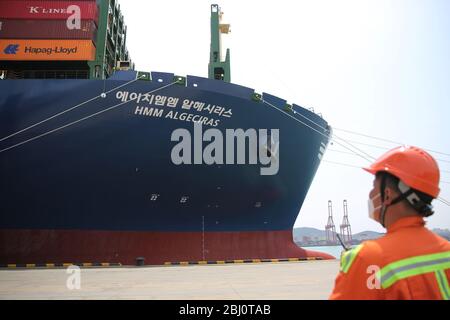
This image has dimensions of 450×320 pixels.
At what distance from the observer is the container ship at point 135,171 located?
1393cm

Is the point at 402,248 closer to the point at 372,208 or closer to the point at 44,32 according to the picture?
the point at 372,208

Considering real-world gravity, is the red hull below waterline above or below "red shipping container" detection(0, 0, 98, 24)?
below

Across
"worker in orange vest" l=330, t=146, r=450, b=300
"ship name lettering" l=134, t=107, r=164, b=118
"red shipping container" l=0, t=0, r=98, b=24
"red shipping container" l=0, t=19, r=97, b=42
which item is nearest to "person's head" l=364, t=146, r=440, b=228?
"worker in orange vest" l=330, t=146, r=450, b=300

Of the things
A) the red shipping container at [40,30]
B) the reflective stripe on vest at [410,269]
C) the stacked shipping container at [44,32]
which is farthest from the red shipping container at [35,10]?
the reflective stripe on vest at [410,269]

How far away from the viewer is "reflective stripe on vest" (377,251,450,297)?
1552 millimetres

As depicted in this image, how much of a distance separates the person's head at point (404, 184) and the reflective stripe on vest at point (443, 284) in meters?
0.30

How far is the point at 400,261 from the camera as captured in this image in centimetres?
156

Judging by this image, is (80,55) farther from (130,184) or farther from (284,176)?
(284,176)

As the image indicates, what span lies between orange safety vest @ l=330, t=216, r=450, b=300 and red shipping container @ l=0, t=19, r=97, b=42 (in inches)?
763

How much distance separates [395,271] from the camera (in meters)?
1.55

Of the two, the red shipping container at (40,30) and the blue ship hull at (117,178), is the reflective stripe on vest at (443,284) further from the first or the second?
the red shipping container at (40,30)

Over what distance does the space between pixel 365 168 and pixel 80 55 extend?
60.9 ft

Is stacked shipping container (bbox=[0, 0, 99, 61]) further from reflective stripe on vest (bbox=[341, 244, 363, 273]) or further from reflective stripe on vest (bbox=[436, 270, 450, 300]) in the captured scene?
reflective stripe on vest (bbox=[436, 270, 450, 300])

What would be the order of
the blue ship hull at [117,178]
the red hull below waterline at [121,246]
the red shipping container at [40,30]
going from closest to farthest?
the red hull below waterline at [121,246]
the blue ship hull at [117,178]
the red shipping container at [40,30]
